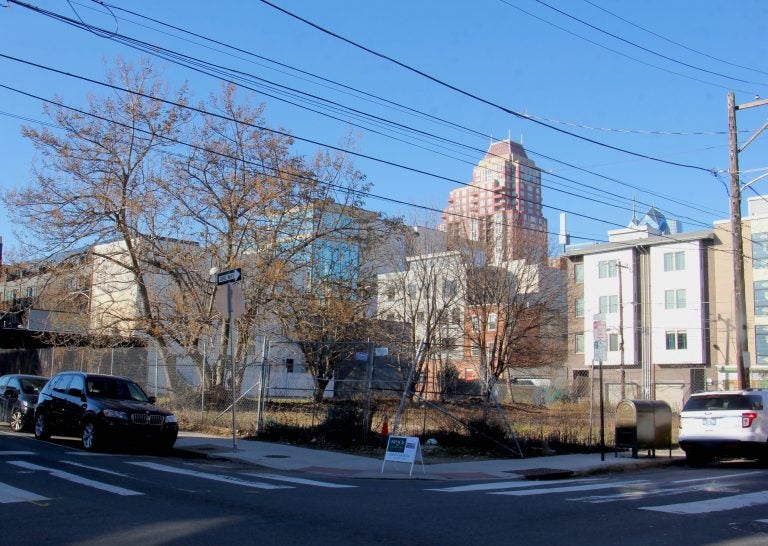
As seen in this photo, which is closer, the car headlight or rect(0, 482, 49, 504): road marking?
rect(0, 482, 49, 504): road marking

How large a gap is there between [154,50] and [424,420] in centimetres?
1000

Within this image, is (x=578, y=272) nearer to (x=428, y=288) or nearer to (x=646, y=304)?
(x=646, y=304)

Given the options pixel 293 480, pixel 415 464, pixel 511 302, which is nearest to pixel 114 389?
pixel 293 480

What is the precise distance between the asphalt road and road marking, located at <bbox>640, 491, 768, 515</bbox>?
0.06 feet

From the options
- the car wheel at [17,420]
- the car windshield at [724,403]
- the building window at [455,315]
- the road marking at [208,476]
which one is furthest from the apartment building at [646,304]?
the road marking at [208,476]

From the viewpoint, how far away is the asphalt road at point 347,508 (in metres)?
7.39

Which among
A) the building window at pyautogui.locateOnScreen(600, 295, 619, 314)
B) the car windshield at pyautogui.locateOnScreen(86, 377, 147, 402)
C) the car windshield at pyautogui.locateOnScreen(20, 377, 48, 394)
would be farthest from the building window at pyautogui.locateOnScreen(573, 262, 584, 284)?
the car windshield at pyautogui.locateOnScreen(86, 377, 147, 402)

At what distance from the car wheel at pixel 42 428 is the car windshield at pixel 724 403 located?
14554 millimetres

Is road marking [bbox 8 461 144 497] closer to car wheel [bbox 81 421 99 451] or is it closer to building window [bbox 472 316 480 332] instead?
car wheel [bbox 81 421 99 451]

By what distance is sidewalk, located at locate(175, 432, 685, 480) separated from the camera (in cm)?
1358

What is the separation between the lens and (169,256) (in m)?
25.4

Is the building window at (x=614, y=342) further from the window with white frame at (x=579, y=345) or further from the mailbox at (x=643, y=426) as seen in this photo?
the mailbox at (x=643, y=426)

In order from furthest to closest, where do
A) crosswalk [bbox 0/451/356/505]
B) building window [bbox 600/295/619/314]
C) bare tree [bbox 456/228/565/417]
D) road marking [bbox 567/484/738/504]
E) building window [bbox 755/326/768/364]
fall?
building window [bbox 600/295/619/314] < building window [bbox 755/326/768/364] < bare tree [bbox 456/228/565/417] < road marking [bbox 567/484/738/504] < crosswalk [bbox 0/451/356/505]

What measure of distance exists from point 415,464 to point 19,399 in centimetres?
1213
